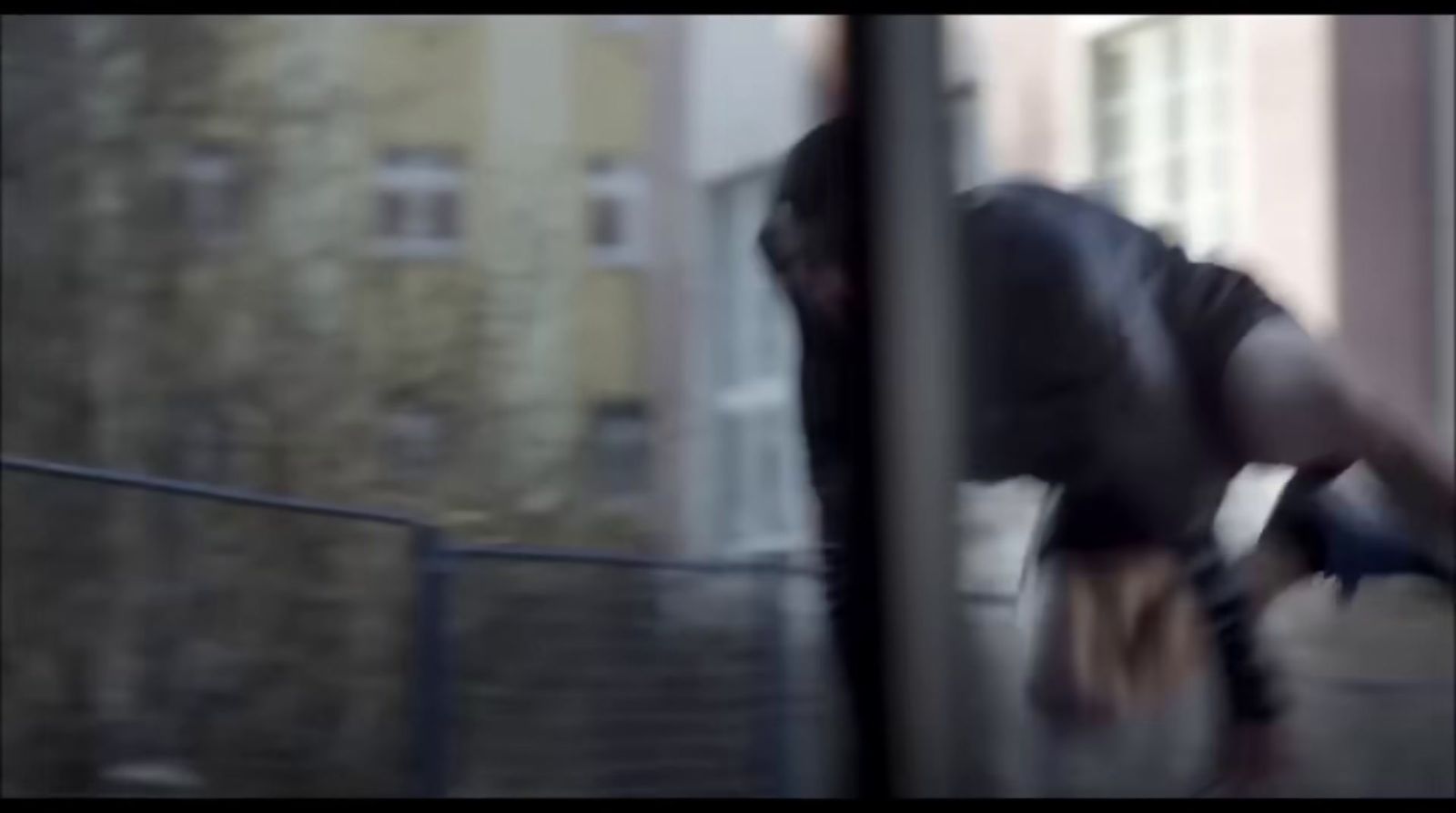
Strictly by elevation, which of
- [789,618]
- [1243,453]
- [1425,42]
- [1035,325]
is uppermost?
[1425,42]

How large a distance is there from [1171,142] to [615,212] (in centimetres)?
47

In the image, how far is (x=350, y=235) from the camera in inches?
68.1

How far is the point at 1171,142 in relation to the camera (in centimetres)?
177

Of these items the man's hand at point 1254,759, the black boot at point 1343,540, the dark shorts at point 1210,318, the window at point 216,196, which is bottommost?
the man's hand at point 1254,759

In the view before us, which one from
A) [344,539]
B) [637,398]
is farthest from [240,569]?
[637,398]

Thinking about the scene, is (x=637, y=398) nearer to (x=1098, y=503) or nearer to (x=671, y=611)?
(x=671, y=611)

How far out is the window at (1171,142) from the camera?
175 cm

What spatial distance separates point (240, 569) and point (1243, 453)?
0.84 meters

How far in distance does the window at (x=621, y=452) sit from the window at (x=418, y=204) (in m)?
0.19

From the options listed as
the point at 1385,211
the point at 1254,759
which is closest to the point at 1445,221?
the point at 1385,211

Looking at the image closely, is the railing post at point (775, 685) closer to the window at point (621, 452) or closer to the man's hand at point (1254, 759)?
the window at point (621, 452)

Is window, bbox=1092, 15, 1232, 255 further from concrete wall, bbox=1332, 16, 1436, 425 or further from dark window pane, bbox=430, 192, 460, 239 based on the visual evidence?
dark window pane, bbox=430, 192, 460, 239

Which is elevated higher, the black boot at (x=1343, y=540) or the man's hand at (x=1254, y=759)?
the black boot at (x=1343, y=540)

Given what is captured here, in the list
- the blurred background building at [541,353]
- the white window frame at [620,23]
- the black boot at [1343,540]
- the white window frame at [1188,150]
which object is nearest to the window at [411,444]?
the blurred background building at [541,353]
